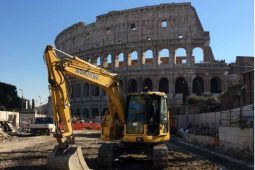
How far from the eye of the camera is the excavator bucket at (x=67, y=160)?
11914mm

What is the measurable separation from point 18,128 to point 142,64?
2929 centimetres

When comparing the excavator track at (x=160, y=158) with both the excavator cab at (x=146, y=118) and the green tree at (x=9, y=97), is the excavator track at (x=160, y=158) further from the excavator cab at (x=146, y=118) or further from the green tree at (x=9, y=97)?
the green tree at (x=9, y=97)

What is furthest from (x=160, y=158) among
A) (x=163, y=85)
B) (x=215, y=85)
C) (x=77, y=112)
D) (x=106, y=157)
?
(x=77, y=112)

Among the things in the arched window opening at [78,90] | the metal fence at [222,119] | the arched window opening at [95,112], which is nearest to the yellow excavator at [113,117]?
the metal fence at [222,119]

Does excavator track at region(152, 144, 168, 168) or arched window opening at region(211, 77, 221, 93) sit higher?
arched window opening at region(211, 77, 221, 93)

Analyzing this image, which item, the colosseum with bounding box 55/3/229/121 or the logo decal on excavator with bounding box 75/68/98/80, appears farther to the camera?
the colosseum with bounding box 55/3/229/121

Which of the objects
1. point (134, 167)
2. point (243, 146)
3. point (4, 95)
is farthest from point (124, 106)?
point (4, 95)

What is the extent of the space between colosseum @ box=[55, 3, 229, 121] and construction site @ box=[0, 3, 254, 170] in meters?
0.17

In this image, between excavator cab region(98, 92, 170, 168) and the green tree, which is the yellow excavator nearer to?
excavator cab region(98, 92, 170, 168)

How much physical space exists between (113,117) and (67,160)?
4.31 meters

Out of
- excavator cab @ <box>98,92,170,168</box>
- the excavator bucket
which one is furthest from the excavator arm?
excavator cab @ <box>98,92,170,168</box>

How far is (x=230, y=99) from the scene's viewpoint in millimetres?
44562

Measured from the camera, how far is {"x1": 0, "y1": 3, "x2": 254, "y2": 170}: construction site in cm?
1405

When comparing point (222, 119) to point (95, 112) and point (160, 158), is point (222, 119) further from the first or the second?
point (95, 112)
